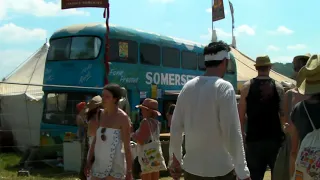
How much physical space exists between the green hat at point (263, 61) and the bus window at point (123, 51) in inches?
360

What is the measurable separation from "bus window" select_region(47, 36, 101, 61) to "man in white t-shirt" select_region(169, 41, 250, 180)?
10700 mm

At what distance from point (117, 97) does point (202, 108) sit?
177 cm

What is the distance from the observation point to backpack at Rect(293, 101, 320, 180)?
3119 millimetres

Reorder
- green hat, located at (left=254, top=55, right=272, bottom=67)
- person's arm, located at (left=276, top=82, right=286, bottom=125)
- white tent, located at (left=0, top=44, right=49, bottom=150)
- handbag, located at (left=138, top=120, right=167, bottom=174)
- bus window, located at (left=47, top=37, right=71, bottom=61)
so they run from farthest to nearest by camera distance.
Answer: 1. bus window, located at (left=47, top=37, right=71, bottom=61)
2. white tent, located at (left=0, top=44, right=49, bottom=150)
3. handbag, located at (left=138, top=120, right=167, bottom=174)
4. green hat, located at (left=254, top=55, right=272, bottom=67)
5. person's arm, located at (left=276, top=82, right=286, bottom=125)

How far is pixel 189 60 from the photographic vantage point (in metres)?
17.8

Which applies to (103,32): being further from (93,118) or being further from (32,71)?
(93,118)

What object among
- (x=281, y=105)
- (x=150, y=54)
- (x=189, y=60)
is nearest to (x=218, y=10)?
(x=189, y=60)

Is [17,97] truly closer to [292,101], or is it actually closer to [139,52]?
[139,52]

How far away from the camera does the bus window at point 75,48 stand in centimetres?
1426

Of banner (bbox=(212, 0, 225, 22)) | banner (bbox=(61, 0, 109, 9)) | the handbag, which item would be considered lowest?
the handbag

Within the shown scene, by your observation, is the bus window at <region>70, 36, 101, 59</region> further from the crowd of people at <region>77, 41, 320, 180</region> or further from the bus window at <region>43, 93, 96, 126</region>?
the crowd of people at <region>77, 41, 320, 180</region>

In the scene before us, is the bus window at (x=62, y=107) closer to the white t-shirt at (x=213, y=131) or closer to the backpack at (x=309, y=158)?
the white t-shirt at (x=213, y=131)

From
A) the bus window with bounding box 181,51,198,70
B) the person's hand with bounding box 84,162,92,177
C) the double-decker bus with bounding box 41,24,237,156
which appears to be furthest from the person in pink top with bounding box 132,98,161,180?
the bus window with bounding box 181,51,198,70

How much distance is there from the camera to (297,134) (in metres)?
3.58
